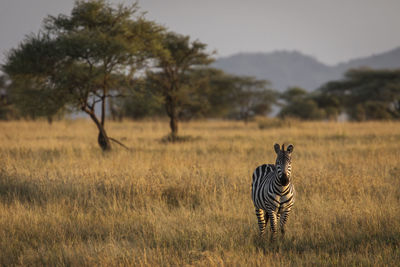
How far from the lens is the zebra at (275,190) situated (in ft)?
12.0

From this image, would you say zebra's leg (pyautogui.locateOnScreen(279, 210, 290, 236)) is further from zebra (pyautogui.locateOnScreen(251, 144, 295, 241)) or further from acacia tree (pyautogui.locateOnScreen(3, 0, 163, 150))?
acacia tree (pyautogui.locateOnScreen(3, 0, 163, 150))

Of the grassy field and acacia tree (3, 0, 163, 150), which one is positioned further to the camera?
acacia tree (3, 0, 163, 150)

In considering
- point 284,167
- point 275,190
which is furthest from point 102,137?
point 284,167

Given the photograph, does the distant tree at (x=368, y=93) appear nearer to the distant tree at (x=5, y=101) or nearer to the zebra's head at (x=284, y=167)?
the zebra's head at (x=284, y=167)

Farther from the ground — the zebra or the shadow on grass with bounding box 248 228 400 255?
the zebra

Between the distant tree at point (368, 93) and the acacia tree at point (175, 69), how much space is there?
72.0ft

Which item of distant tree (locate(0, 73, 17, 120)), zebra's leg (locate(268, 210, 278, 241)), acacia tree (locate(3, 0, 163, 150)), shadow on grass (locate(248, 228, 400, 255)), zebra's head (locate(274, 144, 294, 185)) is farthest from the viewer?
distant tree (locate(0, 73, 17, 120))

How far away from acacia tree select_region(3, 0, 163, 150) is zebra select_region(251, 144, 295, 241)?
911 cm

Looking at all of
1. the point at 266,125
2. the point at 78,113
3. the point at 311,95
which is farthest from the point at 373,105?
the point at 78,113

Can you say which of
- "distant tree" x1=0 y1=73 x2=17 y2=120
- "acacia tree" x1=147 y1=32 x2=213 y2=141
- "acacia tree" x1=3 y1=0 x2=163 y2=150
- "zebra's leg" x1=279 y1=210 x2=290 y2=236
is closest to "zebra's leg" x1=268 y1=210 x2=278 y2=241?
"zebra's leg" x1=279 y1=210 x2=290 y2=236

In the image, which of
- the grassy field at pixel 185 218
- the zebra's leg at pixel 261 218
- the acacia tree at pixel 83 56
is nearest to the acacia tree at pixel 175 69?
the acacia tree at pixel 83 56

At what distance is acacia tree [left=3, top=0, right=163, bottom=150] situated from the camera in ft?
38.3

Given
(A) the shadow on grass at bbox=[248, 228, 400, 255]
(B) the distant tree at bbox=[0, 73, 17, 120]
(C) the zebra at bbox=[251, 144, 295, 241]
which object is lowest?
(A) the shadow on grass at bbox=[248, 228, 400, 255]

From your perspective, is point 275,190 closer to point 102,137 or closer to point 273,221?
point 273,221
